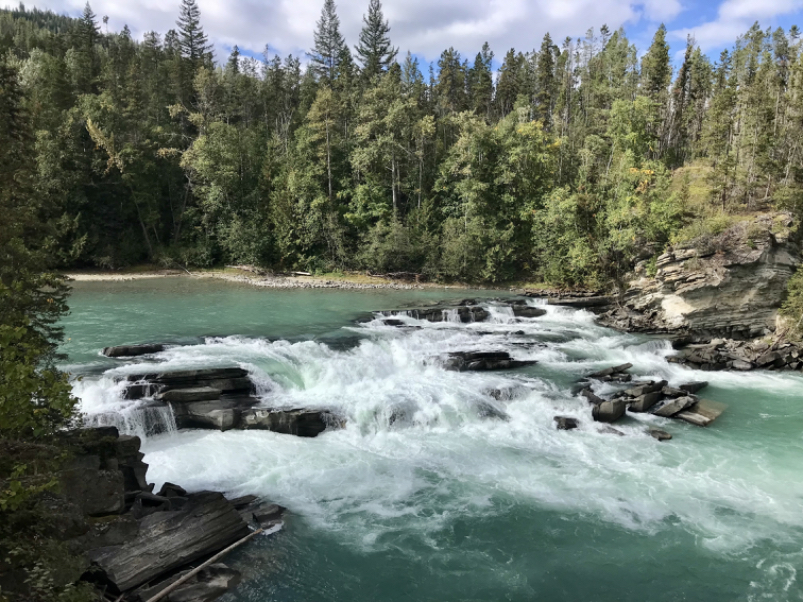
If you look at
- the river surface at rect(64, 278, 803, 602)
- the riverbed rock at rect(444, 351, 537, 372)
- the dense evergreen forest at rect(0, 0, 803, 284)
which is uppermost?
the dense evergreen forest at rect(0, 0, 803, 284)

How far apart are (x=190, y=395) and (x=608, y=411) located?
41.0ft

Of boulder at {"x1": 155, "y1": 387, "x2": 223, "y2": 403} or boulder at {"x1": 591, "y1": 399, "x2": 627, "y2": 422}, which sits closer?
boulder at {"x1": 155, "y1": 387, "x2": 223, "y2": 403}

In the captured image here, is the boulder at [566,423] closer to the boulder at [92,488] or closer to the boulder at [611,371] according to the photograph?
the boulder at [611,371]

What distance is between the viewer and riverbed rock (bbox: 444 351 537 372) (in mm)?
18625

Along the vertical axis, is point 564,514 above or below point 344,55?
below

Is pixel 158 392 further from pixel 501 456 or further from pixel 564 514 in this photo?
pixel 564 514

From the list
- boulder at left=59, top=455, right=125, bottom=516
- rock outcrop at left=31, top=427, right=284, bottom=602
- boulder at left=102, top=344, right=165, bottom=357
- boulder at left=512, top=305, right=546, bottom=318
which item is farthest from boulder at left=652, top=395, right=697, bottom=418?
boulder at left=102, top=344, right=165, bottom=357

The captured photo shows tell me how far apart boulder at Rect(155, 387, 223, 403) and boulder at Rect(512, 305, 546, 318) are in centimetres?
1768

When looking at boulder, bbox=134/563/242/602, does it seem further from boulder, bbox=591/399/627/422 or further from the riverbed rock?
the riverbed rock

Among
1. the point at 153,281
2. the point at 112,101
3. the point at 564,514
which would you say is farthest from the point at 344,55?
the point at 564,514

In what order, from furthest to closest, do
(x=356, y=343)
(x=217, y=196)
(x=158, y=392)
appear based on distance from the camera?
(x=217, y=196)
(x=356, y=343)
(x=158, y=392)

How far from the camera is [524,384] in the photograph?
16.9 m

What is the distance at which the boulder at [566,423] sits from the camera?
48.1 ft

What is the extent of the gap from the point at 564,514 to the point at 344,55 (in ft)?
230
